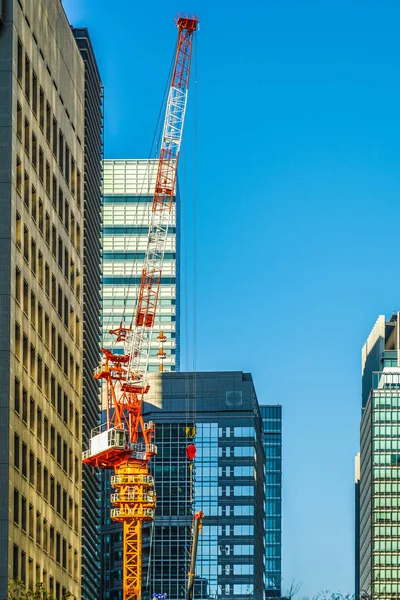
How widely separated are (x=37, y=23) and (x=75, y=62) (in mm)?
23529

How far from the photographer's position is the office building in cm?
11612

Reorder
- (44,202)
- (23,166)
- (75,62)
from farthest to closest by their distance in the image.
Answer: (75,62), (44,202), (23,166)

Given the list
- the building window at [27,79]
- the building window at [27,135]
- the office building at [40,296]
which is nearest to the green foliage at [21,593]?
the office building at [40,296]

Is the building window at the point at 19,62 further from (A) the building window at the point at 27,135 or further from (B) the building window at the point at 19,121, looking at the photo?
(A) the building window at the point at 27,135

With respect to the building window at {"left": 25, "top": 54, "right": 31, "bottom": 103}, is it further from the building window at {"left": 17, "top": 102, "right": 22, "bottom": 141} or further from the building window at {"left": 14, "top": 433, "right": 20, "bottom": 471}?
the building window at {"left": 14, "top": 433, "right": 20, "bottom": 471}

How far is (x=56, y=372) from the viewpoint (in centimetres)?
13700

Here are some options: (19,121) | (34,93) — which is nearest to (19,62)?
(19,121)

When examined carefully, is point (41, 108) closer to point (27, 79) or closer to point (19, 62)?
point (27, 79)

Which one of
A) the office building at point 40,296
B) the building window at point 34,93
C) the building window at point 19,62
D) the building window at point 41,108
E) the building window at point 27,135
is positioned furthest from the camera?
the building window at point 41,108

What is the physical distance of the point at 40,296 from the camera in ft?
423

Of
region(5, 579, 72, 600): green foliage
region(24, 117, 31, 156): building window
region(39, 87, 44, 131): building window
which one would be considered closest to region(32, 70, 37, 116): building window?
region(39, 87, 44, 131): building window

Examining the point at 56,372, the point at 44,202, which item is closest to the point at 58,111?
the point at 44,202

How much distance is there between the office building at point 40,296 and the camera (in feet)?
381

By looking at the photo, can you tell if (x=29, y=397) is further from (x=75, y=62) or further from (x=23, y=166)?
(x=75, y=62)
